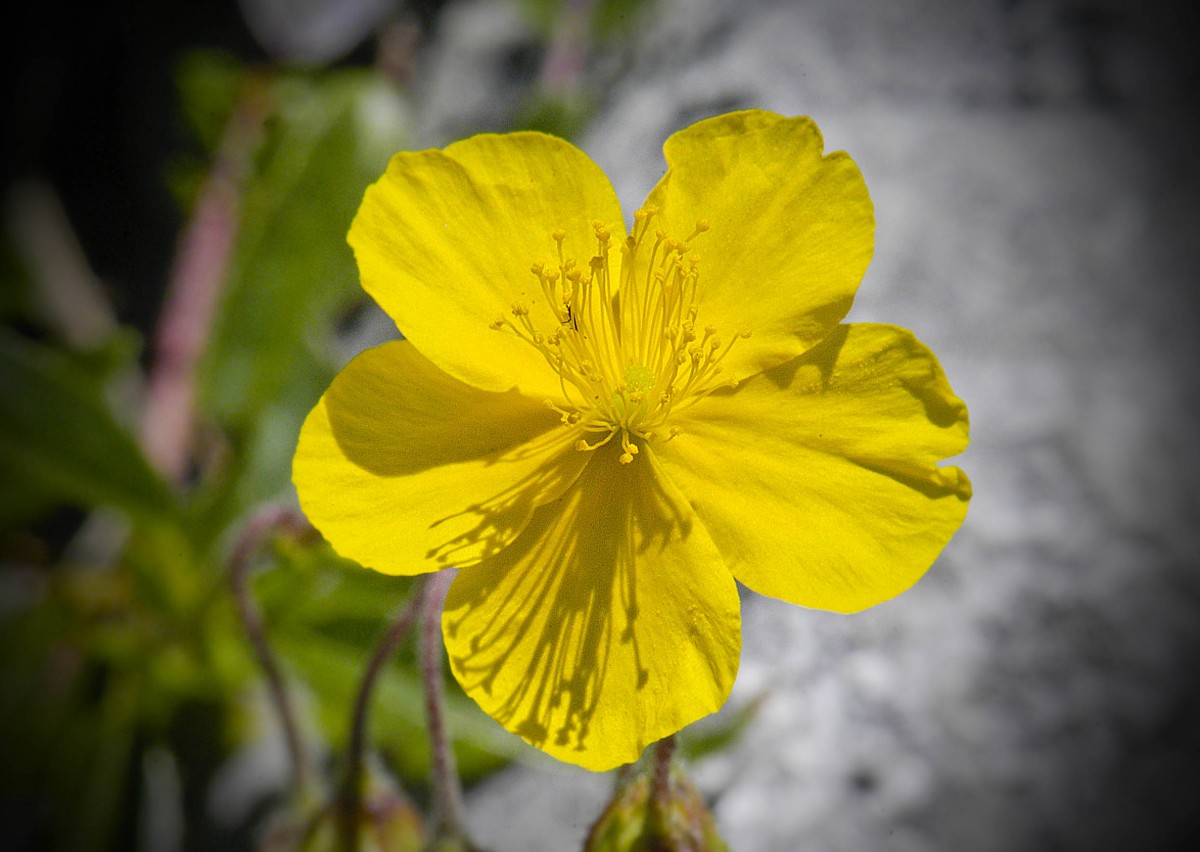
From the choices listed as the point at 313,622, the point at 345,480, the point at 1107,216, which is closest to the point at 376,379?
the point at 345,480

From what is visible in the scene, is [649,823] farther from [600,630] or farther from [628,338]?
[628,338]

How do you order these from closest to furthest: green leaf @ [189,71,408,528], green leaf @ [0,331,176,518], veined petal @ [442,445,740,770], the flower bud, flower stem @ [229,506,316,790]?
veined petal @ [442,445,740,770] < the flower bud < flower stem @ [229,506,316,790] < green leaf @ [0,331,176,518] < green leaf @ [189,71,408,528]

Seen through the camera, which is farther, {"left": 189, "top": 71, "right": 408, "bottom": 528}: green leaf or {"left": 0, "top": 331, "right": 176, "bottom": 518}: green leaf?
{"left": 189, "top": 71, "right": 408, "bottom": 528}: green leaf

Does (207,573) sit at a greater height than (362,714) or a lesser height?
greater

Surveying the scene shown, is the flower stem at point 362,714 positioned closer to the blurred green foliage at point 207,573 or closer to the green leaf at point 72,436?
the blurred green foliage at point 207,573

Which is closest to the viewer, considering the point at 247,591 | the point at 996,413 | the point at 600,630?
the point at 600,630

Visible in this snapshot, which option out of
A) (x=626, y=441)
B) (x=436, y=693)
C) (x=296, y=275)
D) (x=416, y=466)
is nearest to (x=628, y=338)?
(x=626, y=441)

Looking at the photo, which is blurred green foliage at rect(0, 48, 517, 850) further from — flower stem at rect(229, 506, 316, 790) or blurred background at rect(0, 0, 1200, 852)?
flower stem at rect(229, 506, 316, 790)

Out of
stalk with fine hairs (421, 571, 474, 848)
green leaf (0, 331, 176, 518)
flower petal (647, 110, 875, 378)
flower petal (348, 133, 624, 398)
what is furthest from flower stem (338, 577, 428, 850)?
green leaf (0, 331, 176, 518)
